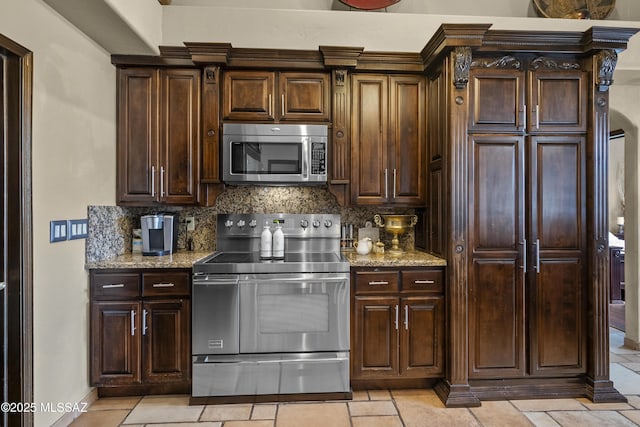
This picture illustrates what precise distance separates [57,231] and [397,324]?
2.26 m

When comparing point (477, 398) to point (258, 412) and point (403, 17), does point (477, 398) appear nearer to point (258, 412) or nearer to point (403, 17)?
point (258, 412)

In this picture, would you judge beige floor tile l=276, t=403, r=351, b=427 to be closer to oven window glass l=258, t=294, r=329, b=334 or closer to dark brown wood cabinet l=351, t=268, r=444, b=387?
dark brown wood cabinet l=351, t=268, r=444, b=387

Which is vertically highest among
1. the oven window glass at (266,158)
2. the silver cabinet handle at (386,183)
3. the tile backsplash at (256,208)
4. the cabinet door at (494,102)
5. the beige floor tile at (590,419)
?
the cabinet door at (494,102)

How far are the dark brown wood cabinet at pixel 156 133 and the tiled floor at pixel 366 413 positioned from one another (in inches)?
58.2

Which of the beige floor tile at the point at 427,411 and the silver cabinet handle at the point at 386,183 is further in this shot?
the silver cabinet handle at the point at 386,183

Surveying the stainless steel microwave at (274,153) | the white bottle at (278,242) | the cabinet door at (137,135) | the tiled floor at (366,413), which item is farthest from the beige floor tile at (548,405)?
the cabinet door at (137,135)

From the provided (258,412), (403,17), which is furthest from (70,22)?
(258,412)

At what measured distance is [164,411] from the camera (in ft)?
8.05

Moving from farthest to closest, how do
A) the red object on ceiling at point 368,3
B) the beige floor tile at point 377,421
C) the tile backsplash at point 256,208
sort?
1. the tile backsplash at point 256,208
2. the red object on ceiling at point 368,3
3. the beige floor tile at point 377,421

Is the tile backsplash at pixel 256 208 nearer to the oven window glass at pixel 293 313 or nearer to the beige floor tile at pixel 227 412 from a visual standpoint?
the oven window glass at pixel 293 313


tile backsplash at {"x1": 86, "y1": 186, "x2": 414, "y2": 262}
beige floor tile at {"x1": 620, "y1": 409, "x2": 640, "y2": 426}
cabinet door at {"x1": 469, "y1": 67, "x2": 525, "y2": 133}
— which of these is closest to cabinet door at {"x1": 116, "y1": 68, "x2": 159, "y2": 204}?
tile backsplash at {"x1": 86, "y1": 186, "x2": 414, "y2": 262}

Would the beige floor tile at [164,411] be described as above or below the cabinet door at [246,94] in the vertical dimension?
below

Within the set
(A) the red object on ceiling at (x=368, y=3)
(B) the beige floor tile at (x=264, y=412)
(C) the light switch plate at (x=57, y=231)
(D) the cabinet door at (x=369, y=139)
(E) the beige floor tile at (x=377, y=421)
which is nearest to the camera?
(C) the light switch plate at (x=57, y=231)

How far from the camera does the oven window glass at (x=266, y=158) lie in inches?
115
